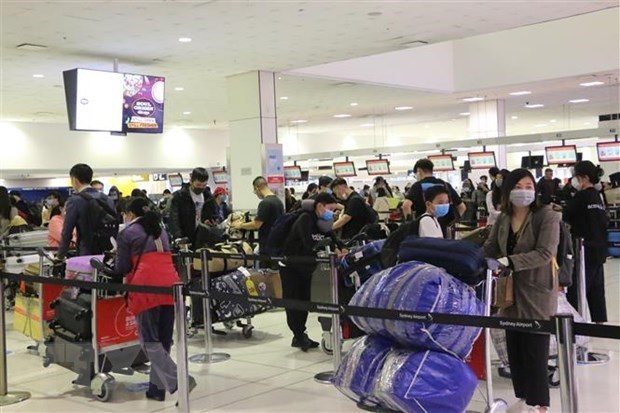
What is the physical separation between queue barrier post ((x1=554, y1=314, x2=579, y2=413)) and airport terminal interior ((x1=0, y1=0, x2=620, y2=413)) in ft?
0.12

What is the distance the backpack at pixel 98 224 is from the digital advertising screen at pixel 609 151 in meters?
16.2

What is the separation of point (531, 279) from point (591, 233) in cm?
294

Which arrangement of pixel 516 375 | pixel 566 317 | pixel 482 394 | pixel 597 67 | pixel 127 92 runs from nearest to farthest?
pixel 566 317, pixel 516 375, pixel 482 394, pixel 127 92, pixel 597 67

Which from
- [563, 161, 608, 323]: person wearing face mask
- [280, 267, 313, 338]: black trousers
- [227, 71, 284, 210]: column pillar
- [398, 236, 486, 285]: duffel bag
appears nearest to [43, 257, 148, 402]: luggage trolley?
[280, 267, 313, 338]: black trousers

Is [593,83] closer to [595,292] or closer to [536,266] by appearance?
[595,292]

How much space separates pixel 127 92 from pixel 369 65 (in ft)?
19.2

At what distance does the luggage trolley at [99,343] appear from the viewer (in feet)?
17.7

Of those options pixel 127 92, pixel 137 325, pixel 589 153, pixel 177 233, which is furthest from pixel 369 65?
pixel 589 153

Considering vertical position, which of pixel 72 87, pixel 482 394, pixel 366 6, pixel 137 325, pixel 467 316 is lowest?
pixel 482 394

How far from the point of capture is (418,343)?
3.23 metres

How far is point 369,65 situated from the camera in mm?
14898

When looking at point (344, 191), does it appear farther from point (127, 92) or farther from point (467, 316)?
point (467, 316)

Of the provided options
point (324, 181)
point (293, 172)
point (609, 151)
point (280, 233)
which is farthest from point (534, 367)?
point (293, 172)

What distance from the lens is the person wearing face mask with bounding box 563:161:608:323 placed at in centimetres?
666
